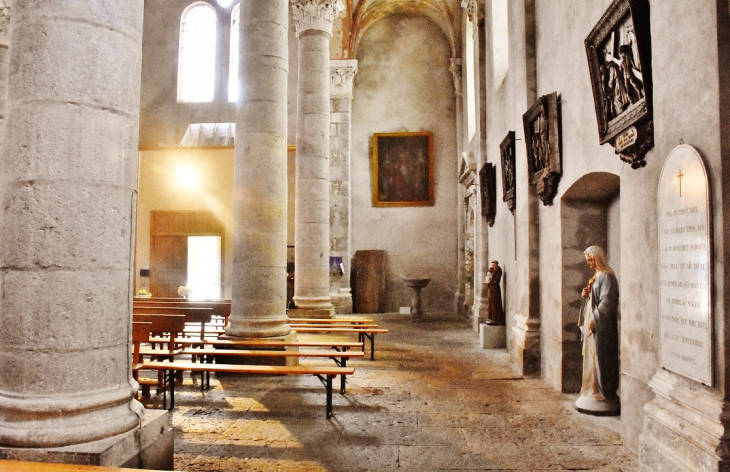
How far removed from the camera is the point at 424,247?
17.0 meters

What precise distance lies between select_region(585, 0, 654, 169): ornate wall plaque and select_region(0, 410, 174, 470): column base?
146 inches

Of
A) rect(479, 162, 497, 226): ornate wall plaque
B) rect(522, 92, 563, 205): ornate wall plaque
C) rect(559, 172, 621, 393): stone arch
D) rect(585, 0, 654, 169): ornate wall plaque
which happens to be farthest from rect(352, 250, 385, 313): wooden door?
rect(585, 0, 654, 169): ornate wall plaque

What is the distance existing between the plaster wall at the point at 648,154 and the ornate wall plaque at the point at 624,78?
0.13m

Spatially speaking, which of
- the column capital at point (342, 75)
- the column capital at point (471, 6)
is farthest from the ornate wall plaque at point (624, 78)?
the column capital at point (342, 75)

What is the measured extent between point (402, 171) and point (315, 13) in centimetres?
701

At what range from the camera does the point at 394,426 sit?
497cm

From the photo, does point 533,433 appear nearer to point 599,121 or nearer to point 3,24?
point 599,121

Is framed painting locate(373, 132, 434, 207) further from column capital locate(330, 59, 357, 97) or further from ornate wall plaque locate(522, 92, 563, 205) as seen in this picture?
ornate wall plaque locate(522, 92, 563, 205)

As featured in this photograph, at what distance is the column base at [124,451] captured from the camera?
8.93ft

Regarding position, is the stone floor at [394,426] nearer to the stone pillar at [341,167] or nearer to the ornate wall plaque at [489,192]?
the ornate wall plaque at [489,192]

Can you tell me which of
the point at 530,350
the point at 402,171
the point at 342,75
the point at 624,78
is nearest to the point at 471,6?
the point at 342,75

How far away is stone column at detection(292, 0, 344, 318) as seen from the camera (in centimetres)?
1088

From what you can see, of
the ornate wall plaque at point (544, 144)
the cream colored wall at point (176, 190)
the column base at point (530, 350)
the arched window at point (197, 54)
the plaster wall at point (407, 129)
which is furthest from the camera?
the arched window at point (197, 54)

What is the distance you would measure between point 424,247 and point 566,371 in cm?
1067
